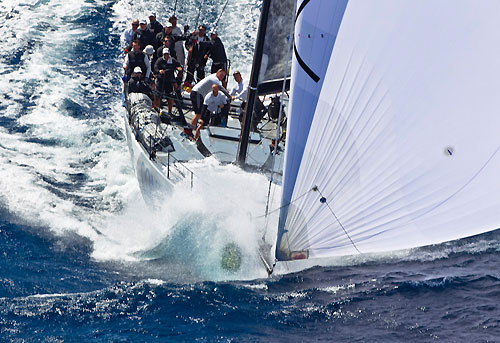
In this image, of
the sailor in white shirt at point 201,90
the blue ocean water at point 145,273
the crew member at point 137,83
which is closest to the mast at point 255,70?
the blue ocean water at point 145,273

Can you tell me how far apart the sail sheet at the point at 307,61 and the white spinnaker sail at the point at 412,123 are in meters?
0.14

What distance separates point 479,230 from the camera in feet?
25.1

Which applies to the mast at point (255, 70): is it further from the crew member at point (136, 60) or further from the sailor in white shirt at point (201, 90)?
the crew member at point (136, 60)

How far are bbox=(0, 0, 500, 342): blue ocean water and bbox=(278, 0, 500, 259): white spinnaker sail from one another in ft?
6.80

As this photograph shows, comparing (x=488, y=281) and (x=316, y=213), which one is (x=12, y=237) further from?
(x=488, y=281)

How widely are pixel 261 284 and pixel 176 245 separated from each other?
6.84 ft

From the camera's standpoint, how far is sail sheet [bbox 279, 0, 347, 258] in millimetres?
8359

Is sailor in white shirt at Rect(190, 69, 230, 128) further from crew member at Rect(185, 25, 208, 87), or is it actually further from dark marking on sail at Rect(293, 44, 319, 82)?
dark marking on sail at Rect(293, 44, 319, 82)

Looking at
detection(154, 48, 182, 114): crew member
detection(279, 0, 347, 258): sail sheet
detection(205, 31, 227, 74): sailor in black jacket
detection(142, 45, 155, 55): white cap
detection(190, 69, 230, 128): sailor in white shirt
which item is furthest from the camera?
detection(142, 45, 155, 55): white cap

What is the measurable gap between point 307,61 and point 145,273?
475 cm

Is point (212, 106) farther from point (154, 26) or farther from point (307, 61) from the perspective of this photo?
point (307, 61)

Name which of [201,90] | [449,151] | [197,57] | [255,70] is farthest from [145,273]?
[197,57]

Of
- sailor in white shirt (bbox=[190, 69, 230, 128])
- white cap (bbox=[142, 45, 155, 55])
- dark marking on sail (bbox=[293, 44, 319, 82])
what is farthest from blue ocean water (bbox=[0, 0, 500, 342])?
dark marking on sail (bbox=[293, 44, 319, 82])

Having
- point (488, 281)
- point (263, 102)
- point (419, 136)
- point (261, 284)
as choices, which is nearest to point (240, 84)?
point (263, 102)
